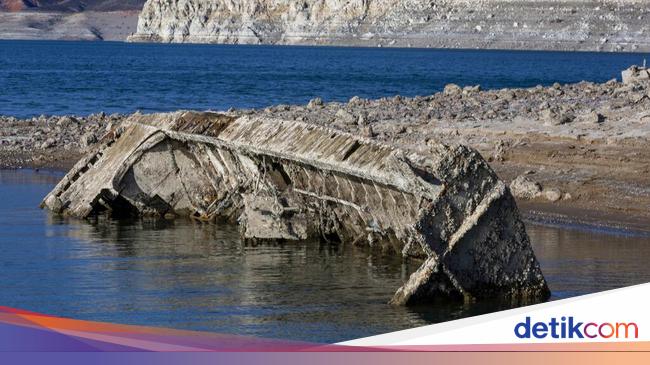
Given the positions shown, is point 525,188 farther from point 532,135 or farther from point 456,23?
point 456,23

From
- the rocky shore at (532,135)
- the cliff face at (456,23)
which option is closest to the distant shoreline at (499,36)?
the cliff face at (456,23)

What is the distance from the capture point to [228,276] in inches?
538

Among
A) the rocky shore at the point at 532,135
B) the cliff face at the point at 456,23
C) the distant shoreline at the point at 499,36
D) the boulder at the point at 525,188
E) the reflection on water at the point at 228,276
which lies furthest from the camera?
the cliff face at the point at 456,23

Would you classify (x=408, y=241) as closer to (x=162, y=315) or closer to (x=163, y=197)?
(x=162, y=315)

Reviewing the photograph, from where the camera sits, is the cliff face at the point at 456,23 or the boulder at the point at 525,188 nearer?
the boulder at the point at 525,188

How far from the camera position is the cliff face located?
160750mm

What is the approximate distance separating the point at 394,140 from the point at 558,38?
143910mm

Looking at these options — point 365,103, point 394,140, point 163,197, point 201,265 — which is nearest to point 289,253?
point 201,265

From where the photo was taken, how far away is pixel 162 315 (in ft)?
38.5

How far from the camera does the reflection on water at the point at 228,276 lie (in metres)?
11.7

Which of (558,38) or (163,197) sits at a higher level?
(558,38)

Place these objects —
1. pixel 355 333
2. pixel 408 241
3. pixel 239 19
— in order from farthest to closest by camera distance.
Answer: pixel 239 19 → pixel 408 241 → pixel 355 333

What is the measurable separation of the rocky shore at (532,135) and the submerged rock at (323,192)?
835mm

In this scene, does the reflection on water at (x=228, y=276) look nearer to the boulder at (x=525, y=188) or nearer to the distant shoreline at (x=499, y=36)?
the boulder at (x=525, y=188)
